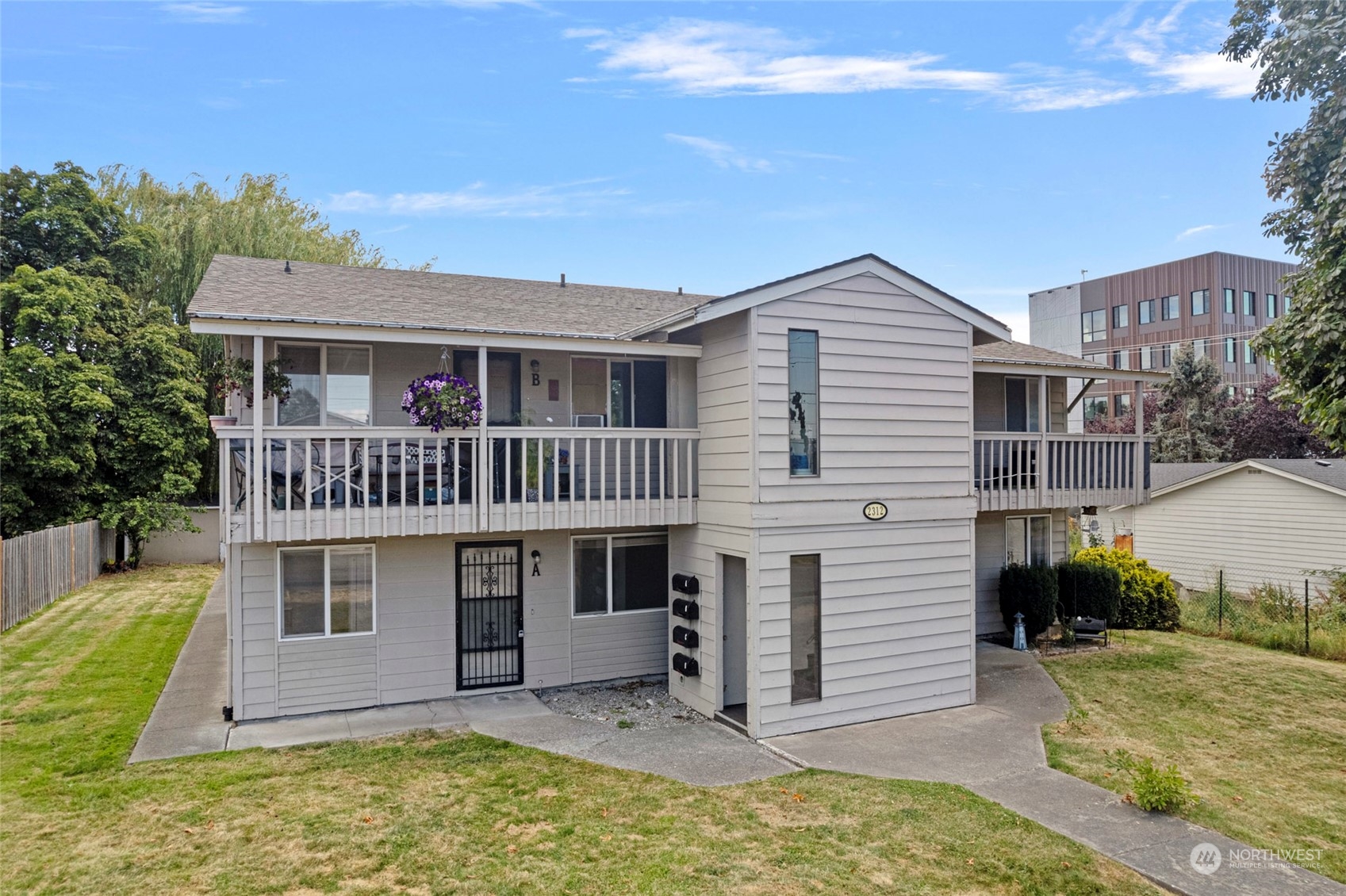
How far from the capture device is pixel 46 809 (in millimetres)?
6938

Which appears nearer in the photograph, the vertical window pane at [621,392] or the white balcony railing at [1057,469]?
the vertical window pane at [621,392]

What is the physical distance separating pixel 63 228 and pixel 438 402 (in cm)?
1998

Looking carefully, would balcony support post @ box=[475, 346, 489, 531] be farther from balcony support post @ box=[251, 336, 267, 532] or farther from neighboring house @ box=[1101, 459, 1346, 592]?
neighboring house @ box=[1101, 459, 1346, 592]

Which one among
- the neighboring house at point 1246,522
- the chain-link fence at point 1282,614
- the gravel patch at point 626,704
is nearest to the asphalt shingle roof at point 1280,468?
the neighboring house at point 1246,522

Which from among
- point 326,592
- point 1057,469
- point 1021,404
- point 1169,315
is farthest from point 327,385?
point 1169,315

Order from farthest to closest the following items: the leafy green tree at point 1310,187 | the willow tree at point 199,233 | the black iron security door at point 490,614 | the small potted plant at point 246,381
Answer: the willow tree at point 199,233, the black iron security door at point 490,614, the small potted plant at point 246,381, the leafy green tree at point 1310,187

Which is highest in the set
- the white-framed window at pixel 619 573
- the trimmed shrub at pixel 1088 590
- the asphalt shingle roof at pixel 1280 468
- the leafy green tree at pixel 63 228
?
the leafy green tree at pixel 63 228

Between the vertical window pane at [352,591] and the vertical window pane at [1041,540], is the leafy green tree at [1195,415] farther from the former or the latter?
the vertical window pane at [352,591]

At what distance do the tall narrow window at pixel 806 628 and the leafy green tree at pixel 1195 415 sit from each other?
28.2 meters

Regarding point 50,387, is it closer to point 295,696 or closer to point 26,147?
point 26,147

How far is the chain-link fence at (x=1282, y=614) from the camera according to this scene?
13664 mm

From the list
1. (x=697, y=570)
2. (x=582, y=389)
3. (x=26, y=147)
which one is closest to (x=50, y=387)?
(x=26, y=147)

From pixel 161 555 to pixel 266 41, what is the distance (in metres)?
17.2

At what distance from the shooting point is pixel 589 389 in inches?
446
